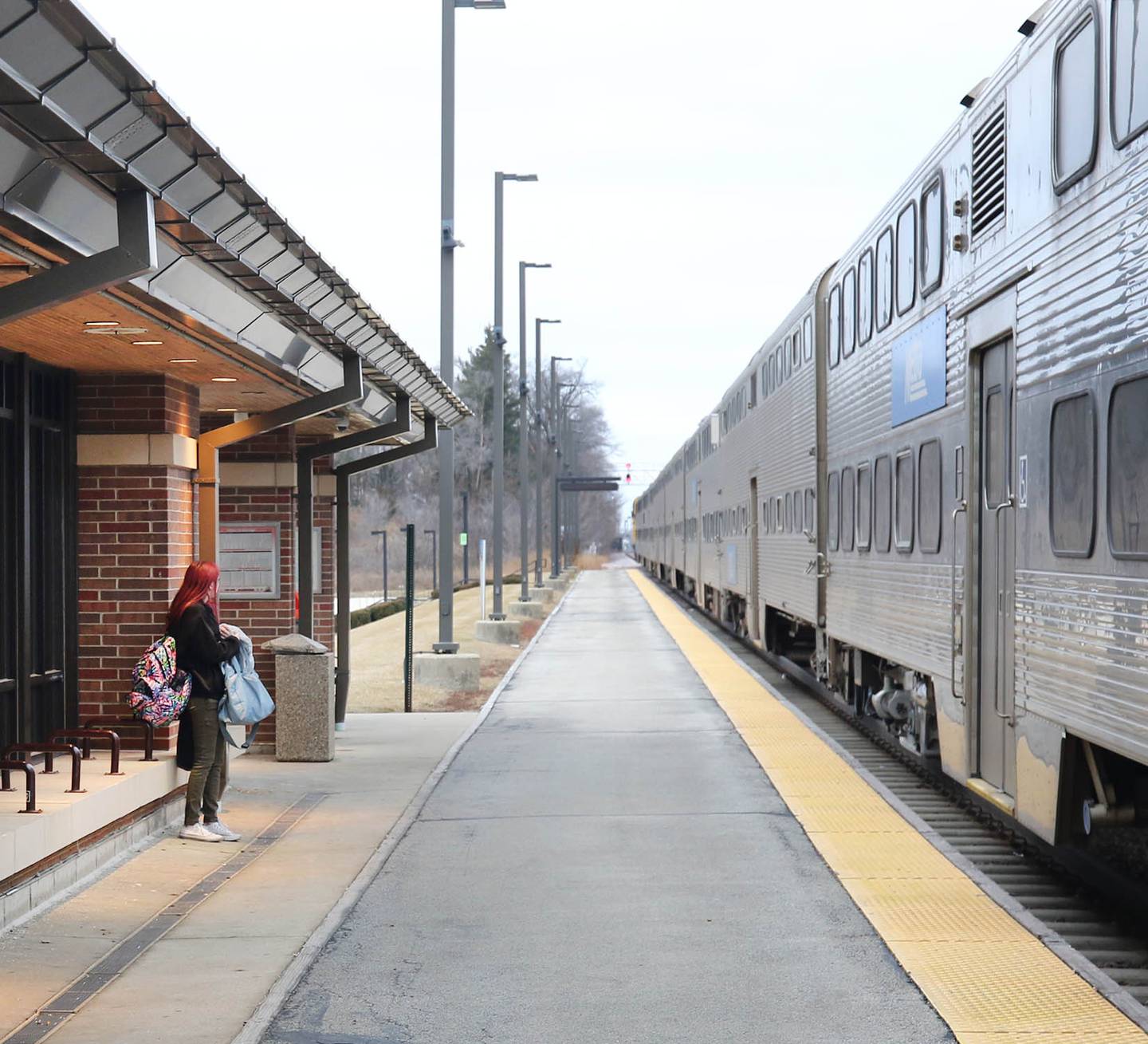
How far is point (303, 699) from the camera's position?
1227cm

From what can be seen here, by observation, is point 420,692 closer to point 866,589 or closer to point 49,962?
point 866,589

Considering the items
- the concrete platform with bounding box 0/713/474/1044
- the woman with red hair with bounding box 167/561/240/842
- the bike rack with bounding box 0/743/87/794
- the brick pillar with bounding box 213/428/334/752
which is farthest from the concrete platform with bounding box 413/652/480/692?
the bike rack with bounding box 0/743/87/794

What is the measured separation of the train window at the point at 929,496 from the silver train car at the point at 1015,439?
2cm

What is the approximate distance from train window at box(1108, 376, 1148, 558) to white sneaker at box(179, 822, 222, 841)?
5424mm

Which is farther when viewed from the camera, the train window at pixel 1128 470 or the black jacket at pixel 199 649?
the black jacket at pixel 199 649

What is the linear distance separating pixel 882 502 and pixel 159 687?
17.7 feet

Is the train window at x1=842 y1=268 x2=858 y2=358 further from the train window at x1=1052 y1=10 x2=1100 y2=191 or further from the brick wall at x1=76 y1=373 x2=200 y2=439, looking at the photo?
the train window at x1=1052 y1=10 x2=1100 y2=191

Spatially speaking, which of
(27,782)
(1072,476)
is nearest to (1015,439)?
(1072,476)

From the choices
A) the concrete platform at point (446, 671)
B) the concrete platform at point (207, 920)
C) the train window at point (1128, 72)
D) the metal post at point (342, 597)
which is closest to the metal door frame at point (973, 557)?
the train window at point (1128, 72)

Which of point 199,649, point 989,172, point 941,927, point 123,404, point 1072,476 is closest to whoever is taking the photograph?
point 1072,476

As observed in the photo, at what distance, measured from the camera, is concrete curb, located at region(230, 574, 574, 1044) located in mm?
5449

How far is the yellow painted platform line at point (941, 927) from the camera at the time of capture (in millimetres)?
5250

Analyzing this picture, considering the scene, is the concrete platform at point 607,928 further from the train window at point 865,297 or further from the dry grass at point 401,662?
the dry grass at point 401,662

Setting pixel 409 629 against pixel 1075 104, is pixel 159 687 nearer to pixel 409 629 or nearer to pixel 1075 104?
pixel 1075 104
